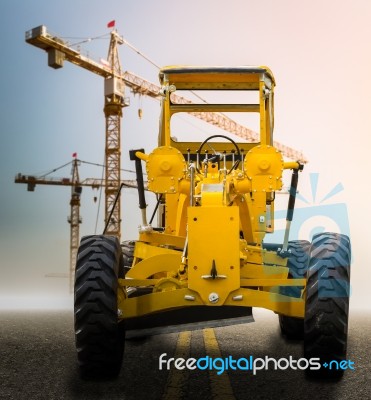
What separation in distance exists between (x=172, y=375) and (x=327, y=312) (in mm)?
1837

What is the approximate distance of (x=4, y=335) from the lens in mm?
10602

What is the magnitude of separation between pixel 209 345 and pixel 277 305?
8.97ft

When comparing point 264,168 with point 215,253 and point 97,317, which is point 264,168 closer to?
point 215,253

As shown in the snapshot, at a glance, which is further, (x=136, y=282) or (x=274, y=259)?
(x=274, y=259)

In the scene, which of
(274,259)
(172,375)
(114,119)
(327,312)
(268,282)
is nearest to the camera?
(327,312)

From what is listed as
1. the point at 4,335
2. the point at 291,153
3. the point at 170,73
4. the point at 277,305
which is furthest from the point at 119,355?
the point at 291,153

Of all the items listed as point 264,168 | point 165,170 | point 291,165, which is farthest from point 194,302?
point 291,165

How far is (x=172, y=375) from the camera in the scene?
21.3ft

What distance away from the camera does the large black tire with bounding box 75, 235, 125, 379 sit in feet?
20.1

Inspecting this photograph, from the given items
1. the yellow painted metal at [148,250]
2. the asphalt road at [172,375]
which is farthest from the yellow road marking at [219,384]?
the yellow painted metal at [148,250]

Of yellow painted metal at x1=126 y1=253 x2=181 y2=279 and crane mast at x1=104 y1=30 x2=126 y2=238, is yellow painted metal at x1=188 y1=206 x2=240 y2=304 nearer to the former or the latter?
yellow painted metal at x1=126 y1=253 x2=181 y2=279

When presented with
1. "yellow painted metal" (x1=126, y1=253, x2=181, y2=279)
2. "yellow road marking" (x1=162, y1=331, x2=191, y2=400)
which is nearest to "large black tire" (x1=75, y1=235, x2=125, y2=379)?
"yellow road marking" (x1=162, y1=331, x2=191, y2=400)

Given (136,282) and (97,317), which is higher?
(136,282)

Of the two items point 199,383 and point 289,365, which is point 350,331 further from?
point 199,383
